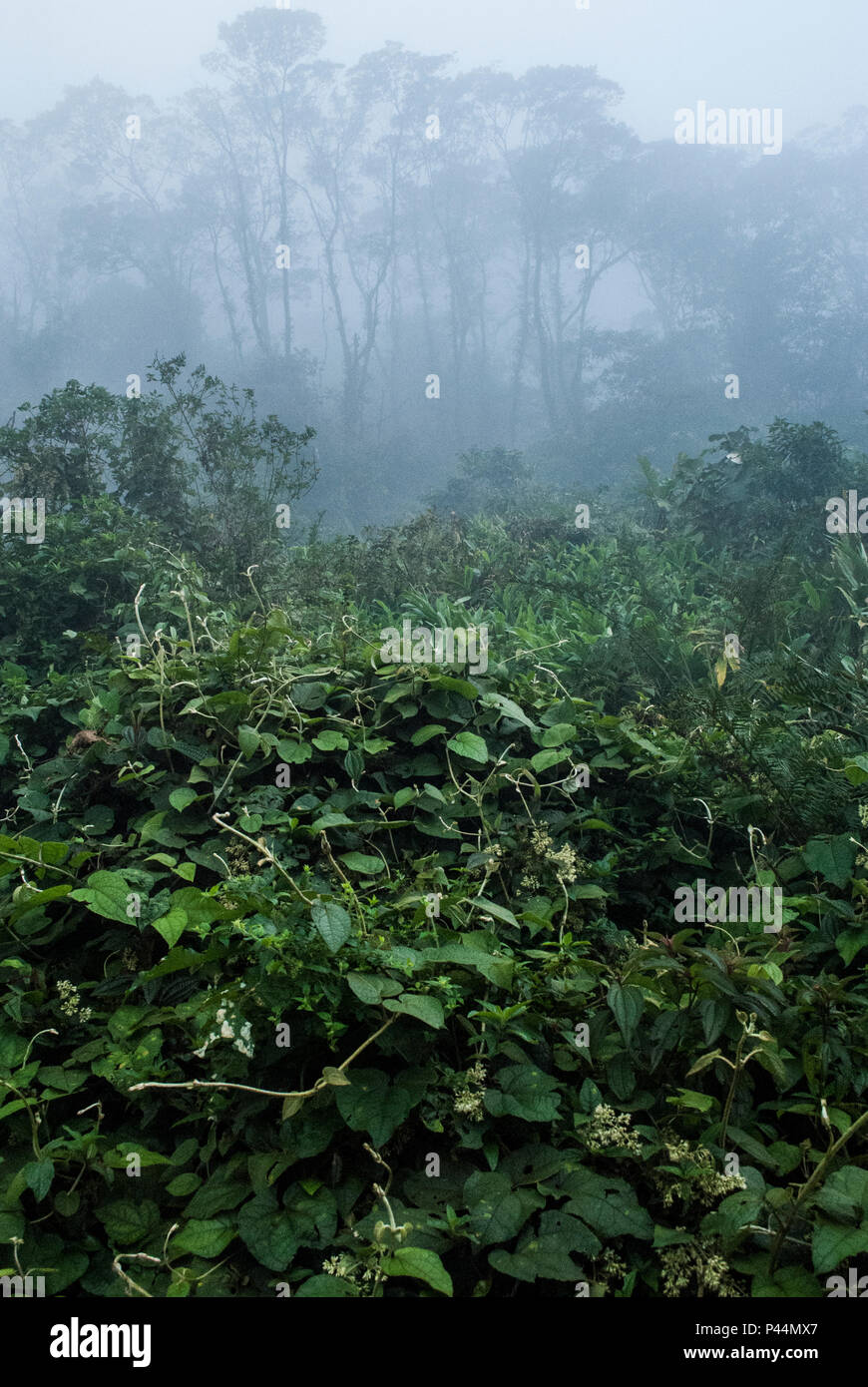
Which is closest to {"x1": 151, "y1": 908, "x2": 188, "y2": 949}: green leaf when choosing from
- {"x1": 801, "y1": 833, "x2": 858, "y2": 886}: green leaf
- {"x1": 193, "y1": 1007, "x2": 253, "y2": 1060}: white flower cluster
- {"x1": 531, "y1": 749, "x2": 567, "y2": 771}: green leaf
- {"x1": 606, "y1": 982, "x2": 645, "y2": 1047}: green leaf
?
{"x1": 193, "y1": 1007, "x2": 253, "y2": 1060}: white flower cluster

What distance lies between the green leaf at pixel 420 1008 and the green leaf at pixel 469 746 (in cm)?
94

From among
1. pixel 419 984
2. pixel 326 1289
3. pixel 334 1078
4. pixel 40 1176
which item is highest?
pixel 419 984

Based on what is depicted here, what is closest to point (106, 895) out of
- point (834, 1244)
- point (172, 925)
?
point (172, 925)

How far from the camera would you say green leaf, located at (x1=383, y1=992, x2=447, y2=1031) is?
1.40 metres

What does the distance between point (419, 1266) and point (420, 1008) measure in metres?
0.35

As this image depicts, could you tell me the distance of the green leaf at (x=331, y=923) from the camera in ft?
4.78

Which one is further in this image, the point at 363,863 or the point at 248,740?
the point at 248,740

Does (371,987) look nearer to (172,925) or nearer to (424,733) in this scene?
(172,925)

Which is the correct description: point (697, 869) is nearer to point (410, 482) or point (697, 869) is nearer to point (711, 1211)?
point (711, 1211)

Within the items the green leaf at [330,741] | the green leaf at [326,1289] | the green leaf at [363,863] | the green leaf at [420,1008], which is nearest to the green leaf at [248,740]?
the green leaf at [330,741]

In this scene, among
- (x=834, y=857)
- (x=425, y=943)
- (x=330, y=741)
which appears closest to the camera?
(x=425, y=943)

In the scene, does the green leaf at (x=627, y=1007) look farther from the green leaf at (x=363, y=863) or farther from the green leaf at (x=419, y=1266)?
the green leaf at (x=363, y=863)

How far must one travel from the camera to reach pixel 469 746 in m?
2.37
